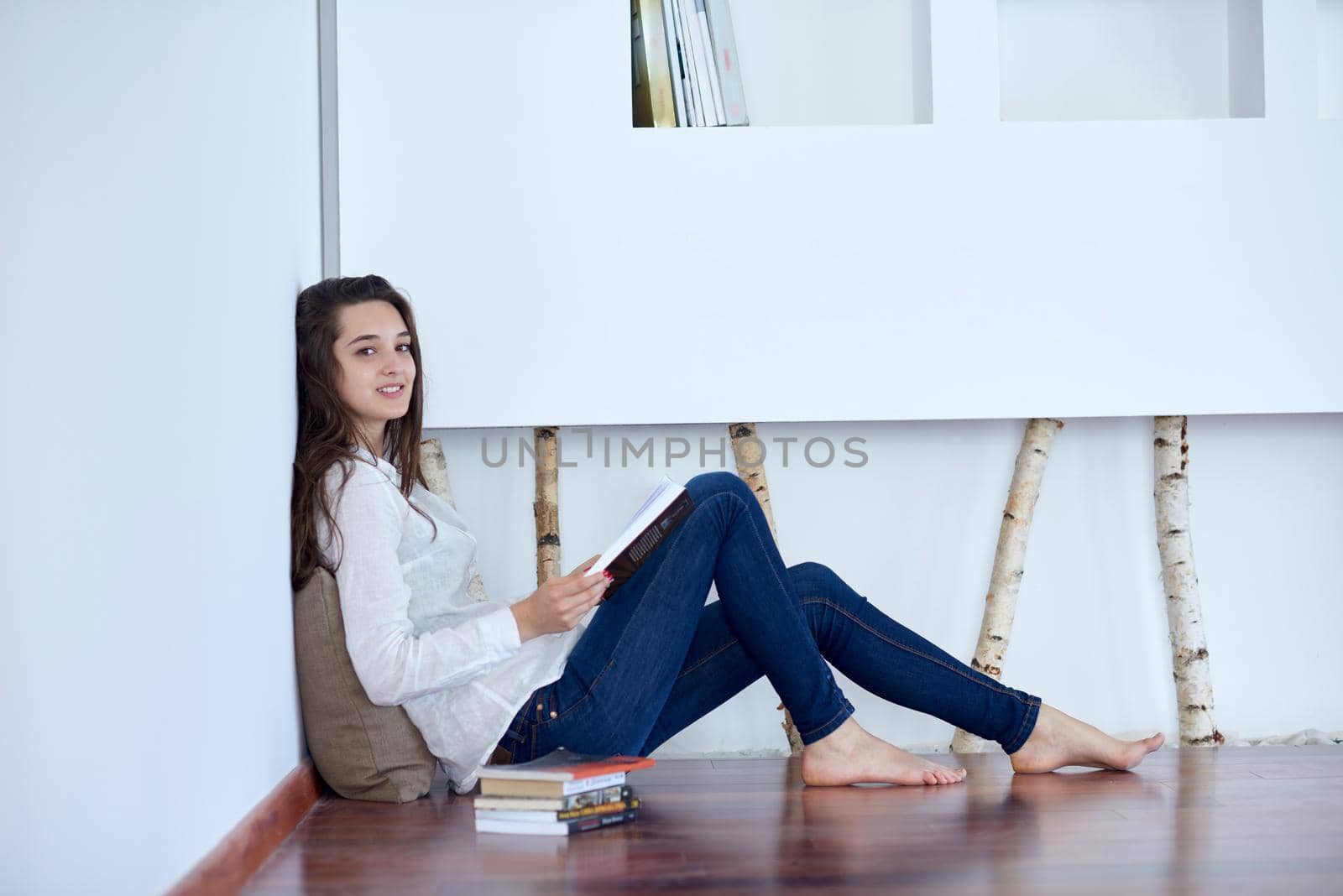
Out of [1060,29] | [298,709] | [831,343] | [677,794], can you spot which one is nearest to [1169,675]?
[831,343]

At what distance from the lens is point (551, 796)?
1.77 m

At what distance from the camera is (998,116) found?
8.44ft

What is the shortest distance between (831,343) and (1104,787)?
3.30 feet

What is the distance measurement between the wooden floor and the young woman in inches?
4.1

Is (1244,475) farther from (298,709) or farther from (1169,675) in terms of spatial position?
(298,709)

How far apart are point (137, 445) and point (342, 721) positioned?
0.87m

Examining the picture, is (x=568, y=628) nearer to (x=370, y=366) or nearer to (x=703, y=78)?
(x=370, y=366)

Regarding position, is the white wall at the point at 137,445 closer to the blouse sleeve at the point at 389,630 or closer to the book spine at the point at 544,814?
the blouse sleeve at the point at 389,630

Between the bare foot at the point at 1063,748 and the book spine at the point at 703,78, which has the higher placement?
the book spine at the point at 703,78

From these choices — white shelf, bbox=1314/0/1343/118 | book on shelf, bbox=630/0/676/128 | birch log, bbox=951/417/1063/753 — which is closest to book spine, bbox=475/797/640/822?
A: birch log, bbox=951/417/1063/753

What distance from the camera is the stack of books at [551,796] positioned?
1767mm

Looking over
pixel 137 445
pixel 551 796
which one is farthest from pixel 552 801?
pixel 137 445

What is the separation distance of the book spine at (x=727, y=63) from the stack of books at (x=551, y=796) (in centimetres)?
141

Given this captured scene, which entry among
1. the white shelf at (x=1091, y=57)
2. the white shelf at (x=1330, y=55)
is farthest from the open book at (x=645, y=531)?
the white shelf at (x=1330, y=55)
